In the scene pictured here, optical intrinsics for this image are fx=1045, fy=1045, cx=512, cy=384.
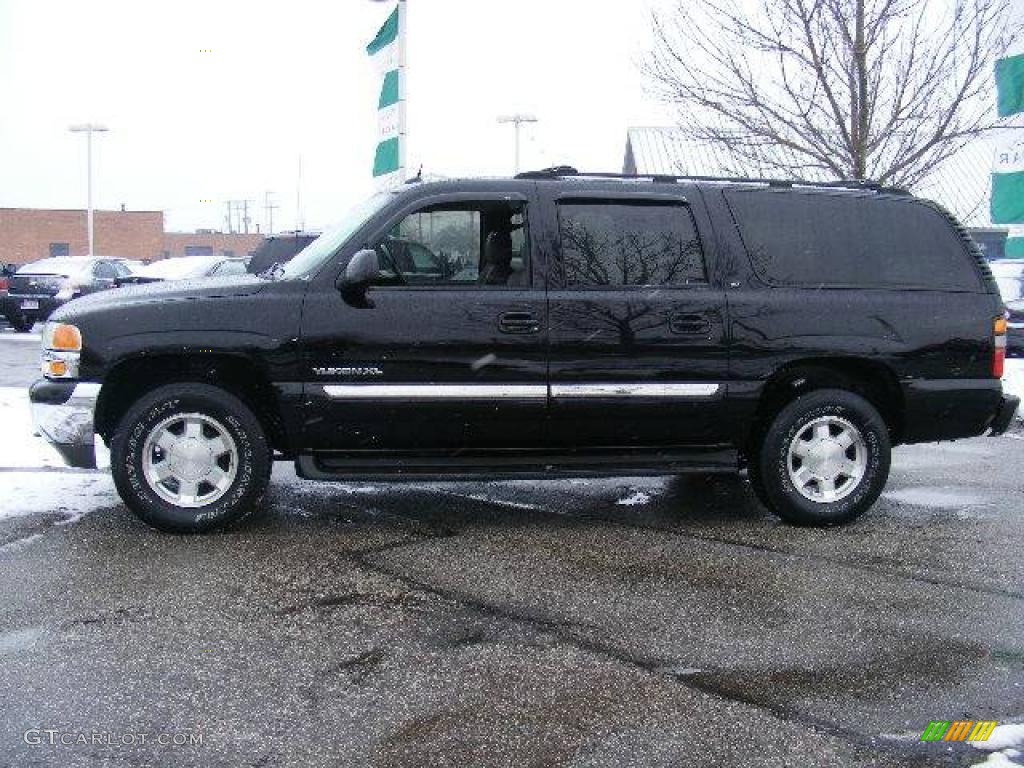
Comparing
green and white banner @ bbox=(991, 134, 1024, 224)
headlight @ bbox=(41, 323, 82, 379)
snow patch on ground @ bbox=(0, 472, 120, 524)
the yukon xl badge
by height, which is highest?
green and white banner @ bbox=(991, 134, 1024, 224)

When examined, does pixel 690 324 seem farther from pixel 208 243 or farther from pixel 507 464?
pixel 208 243

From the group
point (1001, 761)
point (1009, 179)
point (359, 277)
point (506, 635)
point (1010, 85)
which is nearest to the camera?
point (1001, 761)

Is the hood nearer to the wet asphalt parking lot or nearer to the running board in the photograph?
the running board

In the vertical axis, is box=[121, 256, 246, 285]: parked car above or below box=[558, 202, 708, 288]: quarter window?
above

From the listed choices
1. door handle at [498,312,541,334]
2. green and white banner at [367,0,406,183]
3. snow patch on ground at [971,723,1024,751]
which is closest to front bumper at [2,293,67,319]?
green and white banner at [367,0,406,183]

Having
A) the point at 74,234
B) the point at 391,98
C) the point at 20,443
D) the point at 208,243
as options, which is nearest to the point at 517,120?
the point at 391,98

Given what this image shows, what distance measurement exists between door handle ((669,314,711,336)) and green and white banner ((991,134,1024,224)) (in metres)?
9.40

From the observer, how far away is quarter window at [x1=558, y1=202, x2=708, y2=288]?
5.72 meters

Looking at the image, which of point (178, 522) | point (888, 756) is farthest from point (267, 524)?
point (888, 756)

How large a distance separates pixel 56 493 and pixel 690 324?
4.02 metres

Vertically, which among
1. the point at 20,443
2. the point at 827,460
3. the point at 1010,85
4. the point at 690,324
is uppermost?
the point at 1010,85

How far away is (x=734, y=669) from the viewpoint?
3729 mm

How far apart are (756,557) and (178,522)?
9.84ft

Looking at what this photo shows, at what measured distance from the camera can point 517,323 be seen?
5.58m
